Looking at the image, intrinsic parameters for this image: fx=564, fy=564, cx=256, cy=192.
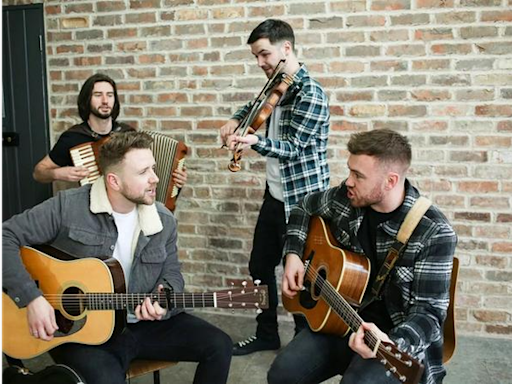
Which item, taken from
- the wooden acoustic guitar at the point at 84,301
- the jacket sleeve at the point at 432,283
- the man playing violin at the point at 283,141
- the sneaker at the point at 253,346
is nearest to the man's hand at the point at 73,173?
the man playing violin at the point at 283,141

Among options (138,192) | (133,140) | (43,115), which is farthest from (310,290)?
(43,115)

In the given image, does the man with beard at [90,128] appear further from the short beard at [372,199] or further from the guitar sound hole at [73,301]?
the short beard at [372,199]

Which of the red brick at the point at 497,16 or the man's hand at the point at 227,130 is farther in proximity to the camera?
the red brick at the point at 497,16

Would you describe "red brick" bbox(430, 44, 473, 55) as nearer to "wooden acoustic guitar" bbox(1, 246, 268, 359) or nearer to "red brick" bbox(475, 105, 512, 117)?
"red brick" bbox(475, 105, 512, 117)

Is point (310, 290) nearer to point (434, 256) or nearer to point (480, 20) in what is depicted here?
point (434, 256)

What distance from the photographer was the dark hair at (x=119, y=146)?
6.54 ft

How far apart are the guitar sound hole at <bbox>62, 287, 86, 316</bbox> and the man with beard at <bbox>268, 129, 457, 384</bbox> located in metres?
0.65

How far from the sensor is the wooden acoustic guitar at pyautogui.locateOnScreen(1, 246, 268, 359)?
178cm

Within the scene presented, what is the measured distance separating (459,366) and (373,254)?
117 centimetres

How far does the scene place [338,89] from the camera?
2971 mm

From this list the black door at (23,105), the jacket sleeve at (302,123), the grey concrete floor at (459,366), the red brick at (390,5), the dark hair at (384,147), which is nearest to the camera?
the dark hair at (384,147)

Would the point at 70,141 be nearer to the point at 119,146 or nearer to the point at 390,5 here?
the point at 119,146

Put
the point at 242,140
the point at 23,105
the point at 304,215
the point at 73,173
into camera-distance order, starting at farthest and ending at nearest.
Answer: the point at 23,105
the point at 73,173
the point at 242,140
the point at 304,215

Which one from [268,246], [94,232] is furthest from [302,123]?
[94,232]
